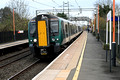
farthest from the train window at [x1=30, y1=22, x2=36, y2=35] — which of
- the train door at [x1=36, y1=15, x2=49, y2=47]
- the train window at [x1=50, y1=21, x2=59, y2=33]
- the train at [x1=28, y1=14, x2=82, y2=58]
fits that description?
the train window at [x1=50, y1=21, x2=59, y2=33]

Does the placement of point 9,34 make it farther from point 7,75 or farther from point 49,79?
point 49,79

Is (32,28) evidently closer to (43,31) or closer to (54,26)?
(43,31)

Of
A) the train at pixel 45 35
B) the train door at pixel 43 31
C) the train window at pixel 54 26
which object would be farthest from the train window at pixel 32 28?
the train window at pixel 54 26

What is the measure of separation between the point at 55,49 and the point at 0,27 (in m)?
21.3

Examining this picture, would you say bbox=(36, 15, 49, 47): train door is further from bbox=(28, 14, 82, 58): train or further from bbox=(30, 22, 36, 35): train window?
bbox=(30, 22, 36, 35): train window

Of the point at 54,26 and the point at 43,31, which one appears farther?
the point at 54,26

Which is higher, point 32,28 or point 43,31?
point 32,28

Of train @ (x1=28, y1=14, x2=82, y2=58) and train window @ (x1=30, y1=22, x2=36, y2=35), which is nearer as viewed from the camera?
train @ (x1=28, y1=14, x2=82, y2=58)

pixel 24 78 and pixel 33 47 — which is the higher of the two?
pixel 33 47

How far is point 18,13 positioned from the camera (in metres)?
40.8

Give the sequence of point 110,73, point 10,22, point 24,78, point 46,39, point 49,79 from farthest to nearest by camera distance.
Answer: point 10,22 < point 46,39 < point 24,78 < point 110,73 < point 49,79

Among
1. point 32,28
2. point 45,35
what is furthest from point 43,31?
point 32,28

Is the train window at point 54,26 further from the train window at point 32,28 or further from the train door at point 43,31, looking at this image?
the train window at point 32,28

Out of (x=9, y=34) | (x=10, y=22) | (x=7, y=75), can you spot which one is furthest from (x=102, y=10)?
(x=7, y=75)
